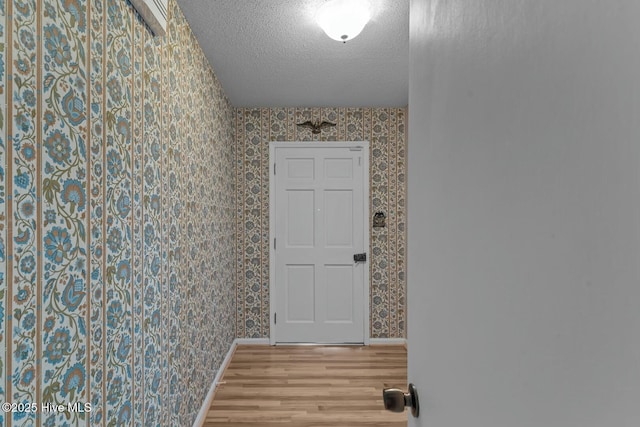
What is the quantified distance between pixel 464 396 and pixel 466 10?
0.56 m

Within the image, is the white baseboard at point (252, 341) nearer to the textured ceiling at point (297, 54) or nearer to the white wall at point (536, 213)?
the textured ceiling at point (297, 54)

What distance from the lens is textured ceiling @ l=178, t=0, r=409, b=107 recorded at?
2178 mm

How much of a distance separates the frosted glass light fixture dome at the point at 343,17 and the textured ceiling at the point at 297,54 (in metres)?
0.06

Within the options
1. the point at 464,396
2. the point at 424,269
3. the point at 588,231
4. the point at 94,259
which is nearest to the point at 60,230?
the point at 94,259

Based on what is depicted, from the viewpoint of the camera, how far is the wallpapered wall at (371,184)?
4.10 meters

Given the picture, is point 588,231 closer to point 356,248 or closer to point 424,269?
point 424,269

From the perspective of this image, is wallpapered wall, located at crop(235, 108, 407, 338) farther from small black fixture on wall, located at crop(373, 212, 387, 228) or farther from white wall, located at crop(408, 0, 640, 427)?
white wall, located at crop(408, 0, 640, 427)

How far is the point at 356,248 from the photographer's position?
13.5 ft

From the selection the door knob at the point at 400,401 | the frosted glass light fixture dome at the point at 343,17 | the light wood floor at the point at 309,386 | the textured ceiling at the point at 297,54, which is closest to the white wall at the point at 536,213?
the door knob at the point at 400,401

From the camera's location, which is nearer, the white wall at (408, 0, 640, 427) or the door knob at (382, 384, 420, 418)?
the white wall at (408, 0, 640, 427)

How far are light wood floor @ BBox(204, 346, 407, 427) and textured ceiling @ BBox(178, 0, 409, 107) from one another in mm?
2393

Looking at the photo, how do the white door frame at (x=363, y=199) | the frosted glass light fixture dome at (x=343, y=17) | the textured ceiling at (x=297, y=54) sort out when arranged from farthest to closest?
1. the white door frame at (x=363, y=199)
2. the textured ceiling at (x=297, y=54)
3. the frosted glass light fixture dome at (x=343, y=17)

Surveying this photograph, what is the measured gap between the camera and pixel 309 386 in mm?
3098

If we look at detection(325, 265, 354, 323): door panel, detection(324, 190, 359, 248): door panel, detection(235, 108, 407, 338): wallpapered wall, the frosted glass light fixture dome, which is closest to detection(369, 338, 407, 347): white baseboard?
detection(235, 108, 407, 338): wallpapered wall
